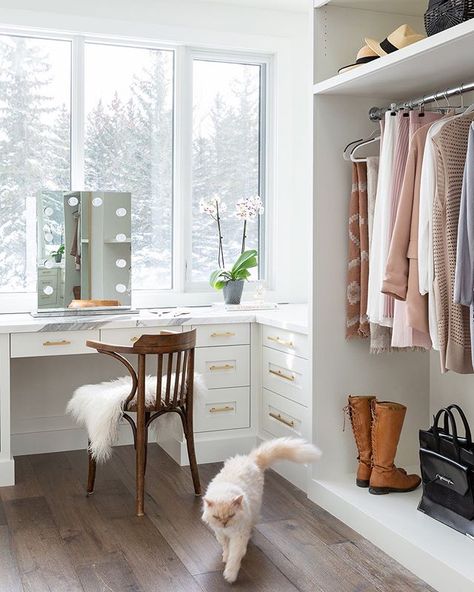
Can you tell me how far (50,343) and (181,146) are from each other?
1585 millimetres

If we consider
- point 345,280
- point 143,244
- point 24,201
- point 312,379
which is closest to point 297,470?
point 312,379

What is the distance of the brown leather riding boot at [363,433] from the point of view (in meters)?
3.39

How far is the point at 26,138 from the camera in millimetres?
4434

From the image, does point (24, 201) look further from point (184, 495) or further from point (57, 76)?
point (184, 495)

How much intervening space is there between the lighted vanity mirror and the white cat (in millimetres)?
1512

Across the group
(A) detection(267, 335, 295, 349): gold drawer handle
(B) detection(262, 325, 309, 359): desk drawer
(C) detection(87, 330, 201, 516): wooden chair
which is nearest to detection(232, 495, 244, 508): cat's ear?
(C) detection(87, 330, 201, 516): wooden chair

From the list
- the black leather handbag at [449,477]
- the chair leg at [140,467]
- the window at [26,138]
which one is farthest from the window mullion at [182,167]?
the black leather handbag at [449,477]

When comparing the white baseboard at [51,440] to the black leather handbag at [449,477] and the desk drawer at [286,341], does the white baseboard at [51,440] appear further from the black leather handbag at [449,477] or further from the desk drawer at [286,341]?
the black leather handbag at [449,477]

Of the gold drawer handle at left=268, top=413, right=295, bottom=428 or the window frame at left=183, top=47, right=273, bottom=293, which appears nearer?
the gold drawer handle at left=268, top=413, right=295, bottom=428

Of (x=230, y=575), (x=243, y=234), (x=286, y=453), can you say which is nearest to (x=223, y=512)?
(x=230, y=575)

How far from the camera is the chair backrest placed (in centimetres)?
330

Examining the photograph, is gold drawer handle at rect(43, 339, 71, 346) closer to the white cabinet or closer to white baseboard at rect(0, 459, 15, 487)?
white baseboard at rect(0, 459, 15, 487)

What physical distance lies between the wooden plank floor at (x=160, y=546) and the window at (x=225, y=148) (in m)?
1.62

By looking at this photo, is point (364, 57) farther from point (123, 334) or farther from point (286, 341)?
point (123, 334)
